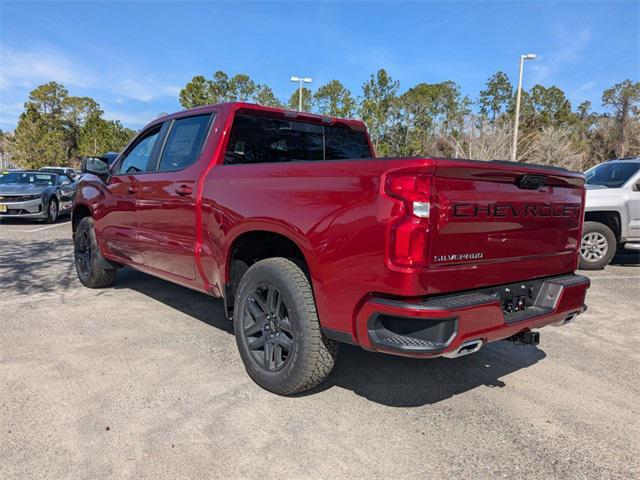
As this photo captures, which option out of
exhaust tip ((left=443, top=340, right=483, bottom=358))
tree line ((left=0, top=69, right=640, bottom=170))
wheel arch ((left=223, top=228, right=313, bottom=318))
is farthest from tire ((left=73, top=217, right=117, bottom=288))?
tree line ((left=0, top=69, right=640, bottom=170))

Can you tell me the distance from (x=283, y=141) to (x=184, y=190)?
0.92 meters

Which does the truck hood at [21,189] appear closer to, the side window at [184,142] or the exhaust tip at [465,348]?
the side window at [184,142]

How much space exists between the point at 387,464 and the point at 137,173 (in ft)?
11.5

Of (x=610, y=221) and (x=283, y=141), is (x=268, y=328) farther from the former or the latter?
(x=610, y=221)

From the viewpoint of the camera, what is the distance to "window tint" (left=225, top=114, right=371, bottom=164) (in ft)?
12.8

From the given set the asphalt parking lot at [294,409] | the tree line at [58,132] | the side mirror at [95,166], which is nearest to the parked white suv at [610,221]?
the asphalt parking lot at [294,409]

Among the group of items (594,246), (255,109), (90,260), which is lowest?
(90,260)

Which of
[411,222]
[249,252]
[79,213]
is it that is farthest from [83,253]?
[411,222]

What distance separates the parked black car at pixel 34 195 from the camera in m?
12.2

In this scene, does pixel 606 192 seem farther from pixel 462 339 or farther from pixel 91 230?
pixel 91 230

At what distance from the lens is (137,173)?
4664 mm

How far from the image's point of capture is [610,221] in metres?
8.00

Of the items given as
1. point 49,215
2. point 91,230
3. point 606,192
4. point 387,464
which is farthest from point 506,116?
point 387,464

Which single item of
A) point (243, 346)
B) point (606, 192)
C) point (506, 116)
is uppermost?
point (506, 116)
